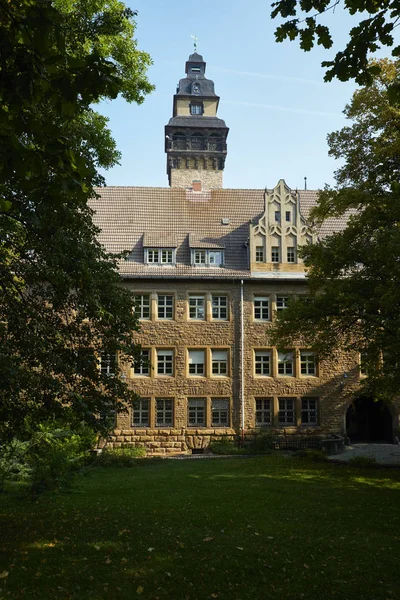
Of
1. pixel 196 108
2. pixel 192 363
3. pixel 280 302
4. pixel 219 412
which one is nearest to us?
pixel 219 412

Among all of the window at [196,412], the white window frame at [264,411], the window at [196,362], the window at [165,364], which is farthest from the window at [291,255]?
the window at [196,412]

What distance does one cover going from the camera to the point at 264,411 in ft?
93.1

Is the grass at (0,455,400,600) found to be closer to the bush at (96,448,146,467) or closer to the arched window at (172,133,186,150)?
the bush at (96,448,146,467)

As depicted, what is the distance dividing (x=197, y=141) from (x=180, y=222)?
21.5 m

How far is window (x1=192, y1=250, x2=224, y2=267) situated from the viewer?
1174 inches

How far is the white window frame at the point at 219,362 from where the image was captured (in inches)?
1125

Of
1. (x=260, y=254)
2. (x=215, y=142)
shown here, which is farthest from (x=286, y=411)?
(x=215, y=142)

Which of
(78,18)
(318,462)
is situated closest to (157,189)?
(318,462)

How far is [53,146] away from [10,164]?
323 millimetres

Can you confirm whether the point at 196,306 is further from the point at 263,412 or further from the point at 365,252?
the point at 365,252

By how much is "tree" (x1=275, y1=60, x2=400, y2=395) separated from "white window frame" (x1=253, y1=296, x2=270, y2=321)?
11349mm

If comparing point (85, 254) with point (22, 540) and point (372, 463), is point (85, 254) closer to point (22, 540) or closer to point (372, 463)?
point (22, 540)

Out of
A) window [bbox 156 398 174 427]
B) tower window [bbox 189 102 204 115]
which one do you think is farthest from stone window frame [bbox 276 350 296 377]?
tower window [bbox 189 102 204 115]

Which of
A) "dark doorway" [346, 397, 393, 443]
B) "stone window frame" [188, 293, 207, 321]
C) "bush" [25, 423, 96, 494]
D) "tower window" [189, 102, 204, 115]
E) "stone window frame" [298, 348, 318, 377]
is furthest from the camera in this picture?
"tower window" [189, 102, 204, 115]
